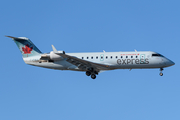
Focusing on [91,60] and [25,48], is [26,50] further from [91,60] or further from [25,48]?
[91,60]

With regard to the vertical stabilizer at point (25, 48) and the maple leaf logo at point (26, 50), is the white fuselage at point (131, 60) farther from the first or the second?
the maple leaf logo at point (26, 50)

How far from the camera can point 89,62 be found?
133ft

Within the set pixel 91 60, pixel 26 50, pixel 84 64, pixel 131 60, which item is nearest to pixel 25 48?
pixel 26 50

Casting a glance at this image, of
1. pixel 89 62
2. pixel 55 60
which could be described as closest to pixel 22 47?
pixel 55 60

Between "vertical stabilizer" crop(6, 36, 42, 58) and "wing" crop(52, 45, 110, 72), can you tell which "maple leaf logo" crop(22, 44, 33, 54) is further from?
"wing" crop(52, 45, 110, 72)

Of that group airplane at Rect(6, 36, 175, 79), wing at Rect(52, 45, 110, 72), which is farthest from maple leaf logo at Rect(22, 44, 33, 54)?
wing at Rect(52, 45, 110, 72)

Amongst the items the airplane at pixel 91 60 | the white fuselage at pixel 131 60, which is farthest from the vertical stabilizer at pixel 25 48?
the white fuselage at pixel 131 60

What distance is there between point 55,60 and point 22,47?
6018 millimetres

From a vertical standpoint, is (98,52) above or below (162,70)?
above

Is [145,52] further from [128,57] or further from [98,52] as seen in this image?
[98,52]

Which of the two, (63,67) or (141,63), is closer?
(141,63)

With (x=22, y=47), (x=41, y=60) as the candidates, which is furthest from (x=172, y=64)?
(x=22, y=47)

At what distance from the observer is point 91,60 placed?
41.9 m

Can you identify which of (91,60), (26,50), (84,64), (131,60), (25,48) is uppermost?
(25,48)
